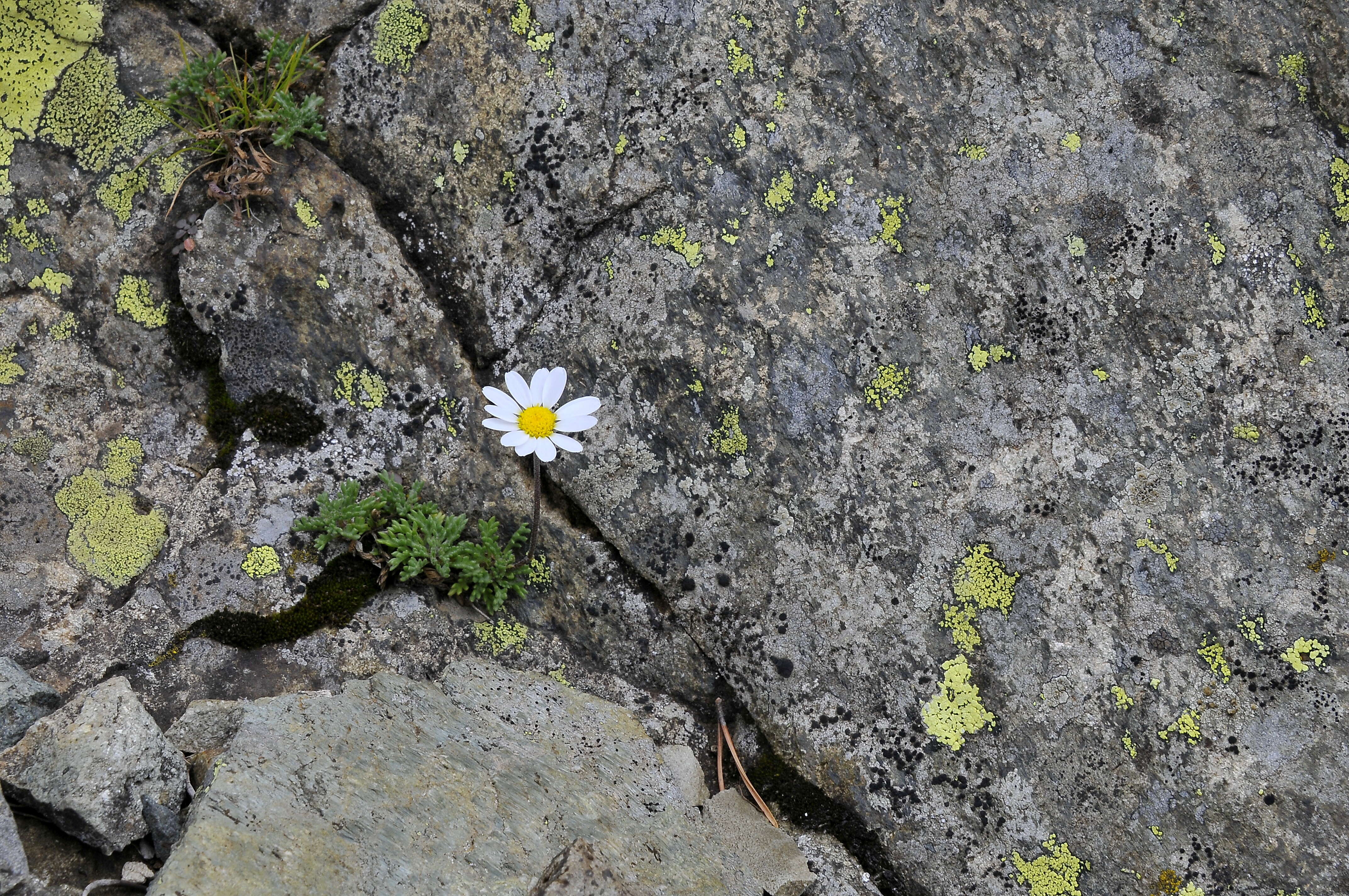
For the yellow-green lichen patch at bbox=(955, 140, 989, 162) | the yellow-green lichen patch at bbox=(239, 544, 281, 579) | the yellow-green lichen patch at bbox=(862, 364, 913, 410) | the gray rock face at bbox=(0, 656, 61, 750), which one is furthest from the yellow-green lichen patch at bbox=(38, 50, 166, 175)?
the yellow-green lichen patch at bbox=(955, 140, 989, 162)

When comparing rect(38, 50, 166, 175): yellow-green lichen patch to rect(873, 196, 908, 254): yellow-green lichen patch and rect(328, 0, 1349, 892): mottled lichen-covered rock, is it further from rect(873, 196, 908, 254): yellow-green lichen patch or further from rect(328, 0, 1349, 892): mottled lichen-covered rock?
rect(873, 196, 908, 254): yellow-green lichen patch

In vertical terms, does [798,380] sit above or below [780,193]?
below

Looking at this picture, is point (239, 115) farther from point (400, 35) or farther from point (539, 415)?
point (539, 415)

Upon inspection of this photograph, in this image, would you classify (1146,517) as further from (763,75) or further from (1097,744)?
(763,75)

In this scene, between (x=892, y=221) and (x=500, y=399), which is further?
(x=892, y=221)

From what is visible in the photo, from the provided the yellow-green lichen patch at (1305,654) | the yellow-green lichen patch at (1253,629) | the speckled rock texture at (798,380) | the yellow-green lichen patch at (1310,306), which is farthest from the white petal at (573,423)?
the yellow-green lichen patch at (1310,306)

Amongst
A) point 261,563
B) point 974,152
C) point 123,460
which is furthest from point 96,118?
point 974,152
